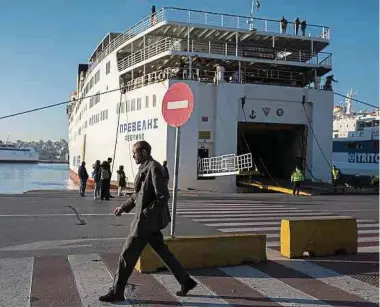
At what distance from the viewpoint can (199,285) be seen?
577cm

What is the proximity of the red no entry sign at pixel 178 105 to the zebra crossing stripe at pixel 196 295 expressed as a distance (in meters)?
2.16

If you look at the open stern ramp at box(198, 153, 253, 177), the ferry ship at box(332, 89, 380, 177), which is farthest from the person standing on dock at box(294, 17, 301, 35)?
the ferry ship at box(332, 89, 380, 177)

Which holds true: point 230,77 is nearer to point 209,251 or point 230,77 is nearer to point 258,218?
point 258,218

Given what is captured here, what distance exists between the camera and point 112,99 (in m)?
33.8

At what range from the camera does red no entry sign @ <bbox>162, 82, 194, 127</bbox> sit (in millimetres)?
6711

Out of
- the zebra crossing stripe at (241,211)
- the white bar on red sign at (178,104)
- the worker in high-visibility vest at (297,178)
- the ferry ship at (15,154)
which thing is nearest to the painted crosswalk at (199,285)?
the white bar on red sign at (178,104)

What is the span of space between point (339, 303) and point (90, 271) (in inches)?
125

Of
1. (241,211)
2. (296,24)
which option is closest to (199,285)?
(241,211)

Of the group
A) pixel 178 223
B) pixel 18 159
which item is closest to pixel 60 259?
pixel 178 223

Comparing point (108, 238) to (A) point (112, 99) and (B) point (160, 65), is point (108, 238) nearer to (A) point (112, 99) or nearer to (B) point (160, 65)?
(B) point (160, 65)

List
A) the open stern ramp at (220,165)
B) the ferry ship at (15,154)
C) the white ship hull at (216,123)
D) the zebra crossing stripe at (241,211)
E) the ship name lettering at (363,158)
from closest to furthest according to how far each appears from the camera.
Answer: the zebra crossing stripe at (241,211) < the open stern ramp at (220,165) < the white ship hull at (216,123) < the ship name lettering at (363,158) < the ferry ship at (15,154)

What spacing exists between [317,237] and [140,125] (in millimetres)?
22085

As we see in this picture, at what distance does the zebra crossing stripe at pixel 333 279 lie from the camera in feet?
18.3

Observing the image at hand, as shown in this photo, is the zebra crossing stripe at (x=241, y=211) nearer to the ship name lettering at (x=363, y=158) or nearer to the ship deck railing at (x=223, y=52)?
the ship deck railing at (x=223, y=52)
